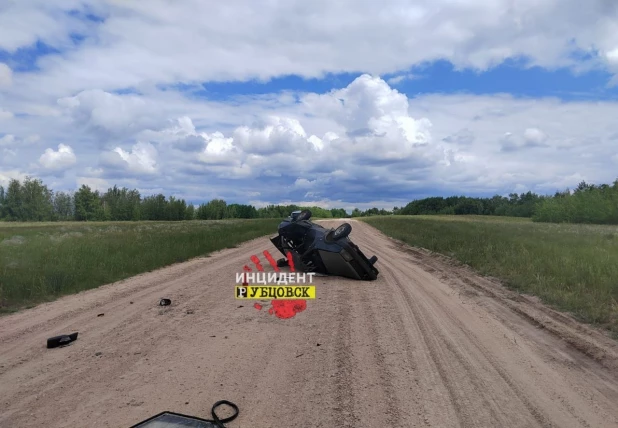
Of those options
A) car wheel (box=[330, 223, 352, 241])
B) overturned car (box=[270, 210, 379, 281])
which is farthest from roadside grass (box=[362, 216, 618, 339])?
car wheel (box=[330, 223, 352, 241])

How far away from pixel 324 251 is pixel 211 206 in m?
113

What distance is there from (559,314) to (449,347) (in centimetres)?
302

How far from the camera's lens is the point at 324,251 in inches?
373

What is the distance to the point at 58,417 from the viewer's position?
3.33 m

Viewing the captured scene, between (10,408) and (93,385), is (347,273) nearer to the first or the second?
(93,385)

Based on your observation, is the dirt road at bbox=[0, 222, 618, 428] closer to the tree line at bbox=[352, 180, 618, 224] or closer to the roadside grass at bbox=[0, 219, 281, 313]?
the roadside grass at bbox=[0, 219, 281, 313]

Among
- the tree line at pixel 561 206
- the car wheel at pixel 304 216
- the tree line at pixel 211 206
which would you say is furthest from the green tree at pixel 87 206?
the car wheel at pixel 304 216

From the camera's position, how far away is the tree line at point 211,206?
193 ft

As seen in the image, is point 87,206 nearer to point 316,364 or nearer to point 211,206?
point 211,206

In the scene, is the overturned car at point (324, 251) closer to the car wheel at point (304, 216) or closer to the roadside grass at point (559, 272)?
the car wheel at point (304, 216)

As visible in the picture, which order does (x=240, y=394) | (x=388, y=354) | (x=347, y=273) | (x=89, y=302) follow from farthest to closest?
(x=347, y=273)
(x=89, y=302)
(x=388, y=354)
(x=240, y=394)

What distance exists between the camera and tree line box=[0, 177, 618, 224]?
193ft

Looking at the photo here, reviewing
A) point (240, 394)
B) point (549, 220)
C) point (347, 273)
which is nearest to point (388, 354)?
point (240, 394)

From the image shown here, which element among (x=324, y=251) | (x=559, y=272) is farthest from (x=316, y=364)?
(x=559, y=272)
